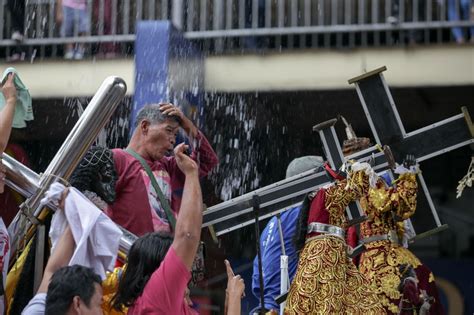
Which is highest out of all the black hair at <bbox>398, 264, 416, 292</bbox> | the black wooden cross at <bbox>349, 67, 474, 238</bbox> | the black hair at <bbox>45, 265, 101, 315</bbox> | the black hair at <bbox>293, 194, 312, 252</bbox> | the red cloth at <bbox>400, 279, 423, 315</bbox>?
the black wooden cross at <bbox>349, 67, 474, 238</bbox>

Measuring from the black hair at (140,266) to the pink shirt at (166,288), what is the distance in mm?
89

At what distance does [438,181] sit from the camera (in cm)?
1106

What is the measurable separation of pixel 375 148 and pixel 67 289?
3.15 m

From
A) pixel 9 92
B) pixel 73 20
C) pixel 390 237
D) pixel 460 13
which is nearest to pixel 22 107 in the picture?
pixel 9 92

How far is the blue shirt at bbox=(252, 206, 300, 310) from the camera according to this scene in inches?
280

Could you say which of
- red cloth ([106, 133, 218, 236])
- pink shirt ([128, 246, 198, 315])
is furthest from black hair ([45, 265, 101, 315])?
red cloth ([106, 133, 218, 236])

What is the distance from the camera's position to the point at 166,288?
4.38 m

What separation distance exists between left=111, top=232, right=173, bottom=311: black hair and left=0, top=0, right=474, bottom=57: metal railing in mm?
5676

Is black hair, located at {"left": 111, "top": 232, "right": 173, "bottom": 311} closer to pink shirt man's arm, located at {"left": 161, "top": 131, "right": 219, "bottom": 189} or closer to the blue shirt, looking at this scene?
pink shirt man's arm, located at {"left": 161, "top": 131, "right": 219, "bottom": 189}

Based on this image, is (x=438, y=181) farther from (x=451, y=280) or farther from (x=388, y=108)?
(x=388, y=108)

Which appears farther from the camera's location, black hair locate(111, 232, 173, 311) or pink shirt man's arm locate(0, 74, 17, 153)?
pink shirt man's arm locate(0, 74, 17, 153)

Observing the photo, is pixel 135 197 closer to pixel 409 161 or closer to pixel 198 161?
pixel 198 161

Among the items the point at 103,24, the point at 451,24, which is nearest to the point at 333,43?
the point at 451,24

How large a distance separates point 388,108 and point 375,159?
0.33 m
